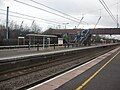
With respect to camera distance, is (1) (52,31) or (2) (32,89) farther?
(1) (52,31)

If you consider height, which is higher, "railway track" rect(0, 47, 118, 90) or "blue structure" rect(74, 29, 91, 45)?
"blue structure" rect(74, 29, 91, 45)

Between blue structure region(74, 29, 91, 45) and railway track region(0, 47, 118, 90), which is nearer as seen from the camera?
railway track region(0, 47, 118, 90)

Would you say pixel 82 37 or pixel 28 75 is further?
pixel 82 37

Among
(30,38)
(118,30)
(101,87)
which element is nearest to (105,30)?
(118,30)

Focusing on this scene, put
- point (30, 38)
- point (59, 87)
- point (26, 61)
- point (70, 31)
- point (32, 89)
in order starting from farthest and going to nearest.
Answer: point (70, 31) < point (30, 38) < point (26, 61) < point (59, 87) < point (32, 89)

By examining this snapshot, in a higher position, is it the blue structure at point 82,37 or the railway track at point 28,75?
the blue structure at point 82,37

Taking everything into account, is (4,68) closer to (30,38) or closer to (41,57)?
(41,57)

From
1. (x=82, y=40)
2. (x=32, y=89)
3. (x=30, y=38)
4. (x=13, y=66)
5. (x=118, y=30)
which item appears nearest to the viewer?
(x=32, y=89)

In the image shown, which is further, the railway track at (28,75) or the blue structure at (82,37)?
the blue structure at (82,37)

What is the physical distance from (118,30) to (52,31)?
85.9ft

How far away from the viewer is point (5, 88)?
12031 millimetres

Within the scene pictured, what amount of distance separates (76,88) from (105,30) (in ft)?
306

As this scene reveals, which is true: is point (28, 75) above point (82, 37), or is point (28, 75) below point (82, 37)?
below

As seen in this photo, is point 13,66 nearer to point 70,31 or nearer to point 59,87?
point 59,87
